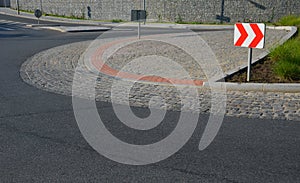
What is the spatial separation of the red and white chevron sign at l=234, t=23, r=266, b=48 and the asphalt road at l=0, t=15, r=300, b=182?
9.08 ft

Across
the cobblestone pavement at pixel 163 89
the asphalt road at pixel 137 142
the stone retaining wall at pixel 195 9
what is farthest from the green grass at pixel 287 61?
the stone retaining wall at pixel 195 9

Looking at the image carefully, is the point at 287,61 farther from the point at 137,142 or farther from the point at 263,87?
the point at 137,142

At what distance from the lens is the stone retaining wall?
32562 mm

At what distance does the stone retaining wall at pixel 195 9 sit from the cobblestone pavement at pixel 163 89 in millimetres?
21692

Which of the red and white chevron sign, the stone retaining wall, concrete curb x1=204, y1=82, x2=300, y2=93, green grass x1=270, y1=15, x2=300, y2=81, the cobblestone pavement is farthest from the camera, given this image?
the stone retaining wall

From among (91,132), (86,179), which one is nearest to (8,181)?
(86,179)

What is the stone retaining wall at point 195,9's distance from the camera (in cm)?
A: 3256

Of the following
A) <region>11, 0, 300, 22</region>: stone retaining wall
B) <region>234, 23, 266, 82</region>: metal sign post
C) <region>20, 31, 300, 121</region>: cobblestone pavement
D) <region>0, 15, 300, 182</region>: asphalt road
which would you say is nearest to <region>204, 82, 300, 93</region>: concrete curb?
<region>20, 31, 300, 121</region>: cobblestone pavement

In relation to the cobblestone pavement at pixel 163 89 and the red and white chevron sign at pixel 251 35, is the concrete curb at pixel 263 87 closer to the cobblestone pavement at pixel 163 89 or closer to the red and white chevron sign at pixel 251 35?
the cobblestone pavement at pixel 163 89

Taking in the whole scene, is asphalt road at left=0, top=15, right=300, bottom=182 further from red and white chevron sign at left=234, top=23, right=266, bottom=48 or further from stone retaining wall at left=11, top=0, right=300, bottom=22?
stone retaining wall at left=11, top=0, right=300, bottom=22

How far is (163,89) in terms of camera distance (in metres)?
8.16

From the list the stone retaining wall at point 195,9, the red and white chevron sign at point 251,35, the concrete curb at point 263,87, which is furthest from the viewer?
the stone retaining wall at point 195,9

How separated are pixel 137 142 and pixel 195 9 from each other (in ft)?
104

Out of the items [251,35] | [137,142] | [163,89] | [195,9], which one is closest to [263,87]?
[251,35]
